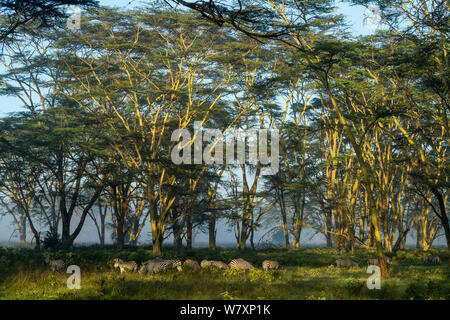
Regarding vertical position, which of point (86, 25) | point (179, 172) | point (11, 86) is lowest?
point (179, 172)

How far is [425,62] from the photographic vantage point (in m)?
15.3

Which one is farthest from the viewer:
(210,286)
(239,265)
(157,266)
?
(239,265)

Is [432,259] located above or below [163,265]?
below

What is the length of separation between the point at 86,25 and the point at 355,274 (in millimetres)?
16052

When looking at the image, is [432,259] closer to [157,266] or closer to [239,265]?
[239,265]

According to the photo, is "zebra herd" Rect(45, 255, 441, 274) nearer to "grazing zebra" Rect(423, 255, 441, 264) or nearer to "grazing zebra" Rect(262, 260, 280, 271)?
"grazing zebra" Rect(262, 260, 280, 271)

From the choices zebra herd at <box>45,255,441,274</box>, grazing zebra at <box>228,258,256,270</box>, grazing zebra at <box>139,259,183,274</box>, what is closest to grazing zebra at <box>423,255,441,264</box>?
zebra herd at <box>45,255,441,274</box>

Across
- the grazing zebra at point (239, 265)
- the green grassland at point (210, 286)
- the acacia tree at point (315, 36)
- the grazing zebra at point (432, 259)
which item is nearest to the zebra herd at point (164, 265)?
the grazing zebra at point (239, 265)

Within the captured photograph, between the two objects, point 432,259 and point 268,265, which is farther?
point 432,259

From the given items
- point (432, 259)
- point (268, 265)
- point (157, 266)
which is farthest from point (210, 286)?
point (432, 259)

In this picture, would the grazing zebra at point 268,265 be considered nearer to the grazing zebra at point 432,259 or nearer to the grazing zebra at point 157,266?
the grazing zebra at point 157,266

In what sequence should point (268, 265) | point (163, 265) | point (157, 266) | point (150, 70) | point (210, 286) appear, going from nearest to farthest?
point (210, 286), point (157, 266), point (163, 265), point (268, 265), point (150, 70)
